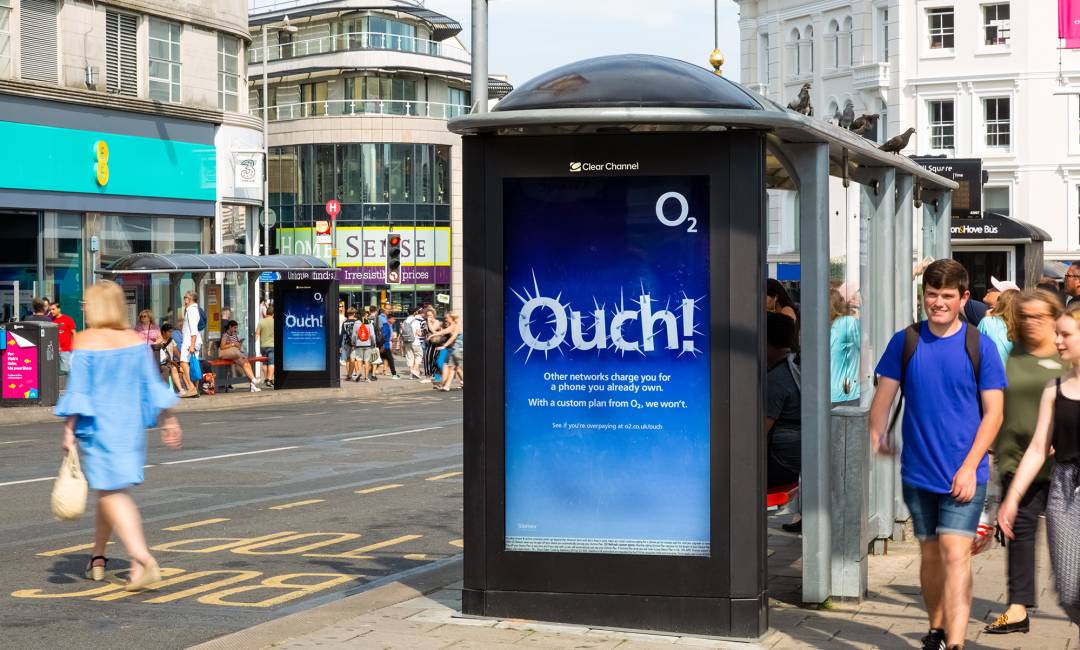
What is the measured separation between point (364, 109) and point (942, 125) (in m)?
24.5

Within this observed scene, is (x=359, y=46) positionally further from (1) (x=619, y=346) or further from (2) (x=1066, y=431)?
(2) (x=1066, y=431)

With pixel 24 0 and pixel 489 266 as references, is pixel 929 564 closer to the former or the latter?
pixel 489 266

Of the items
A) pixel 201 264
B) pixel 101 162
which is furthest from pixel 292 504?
pixel 101 162

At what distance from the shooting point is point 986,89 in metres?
61.2

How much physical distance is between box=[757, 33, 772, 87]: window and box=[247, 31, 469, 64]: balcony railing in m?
13.4


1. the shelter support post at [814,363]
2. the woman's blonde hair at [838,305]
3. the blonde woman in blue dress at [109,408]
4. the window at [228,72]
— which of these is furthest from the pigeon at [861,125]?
the window at [228,72]

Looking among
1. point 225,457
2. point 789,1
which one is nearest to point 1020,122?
point 789,1

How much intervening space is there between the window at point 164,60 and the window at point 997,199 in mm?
36156

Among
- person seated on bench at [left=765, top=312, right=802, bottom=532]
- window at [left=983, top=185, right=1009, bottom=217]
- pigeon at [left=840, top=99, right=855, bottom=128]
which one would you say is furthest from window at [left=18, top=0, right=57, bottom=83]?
window at [left=983, top=185, right=1009, bottom=217]

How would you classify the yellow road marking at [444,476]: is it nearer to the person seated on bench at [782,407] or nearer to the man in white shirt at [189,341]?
the person seated on bench at [782,407]

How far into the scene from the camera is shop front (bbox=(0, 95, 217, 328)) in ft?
98.9

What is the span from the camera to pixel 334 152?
68938 mm

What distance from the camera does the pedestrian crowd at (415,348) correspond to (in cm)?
3244

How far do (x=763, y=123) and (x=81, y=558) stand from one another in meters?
5.38
